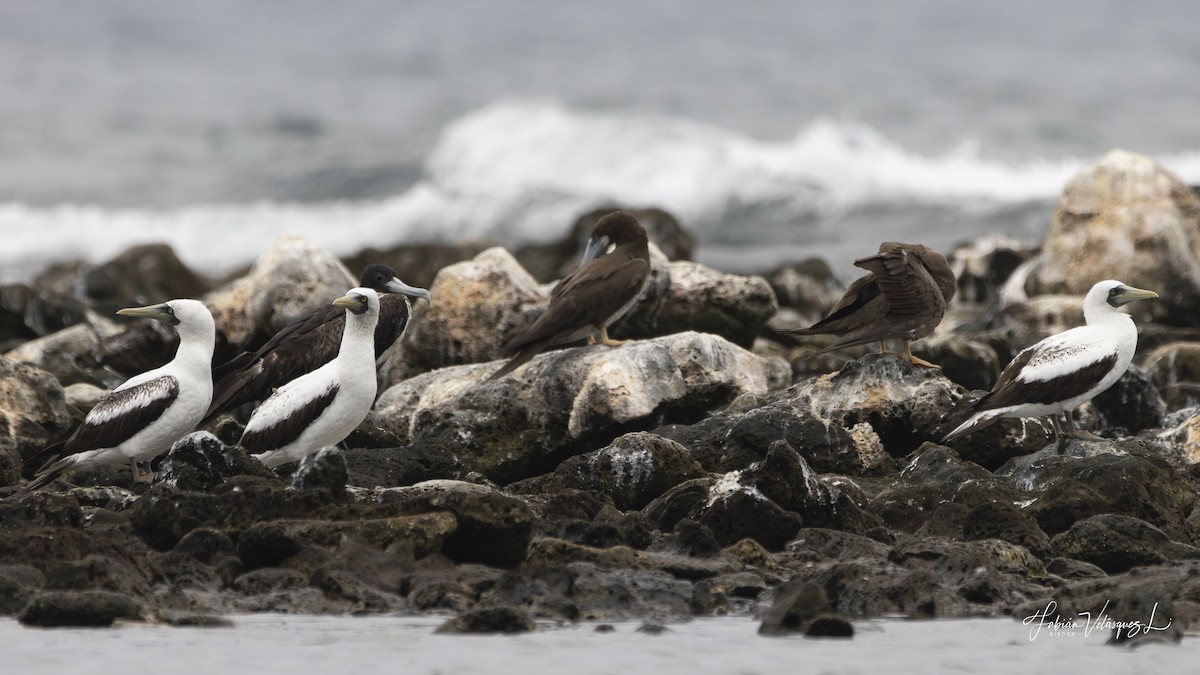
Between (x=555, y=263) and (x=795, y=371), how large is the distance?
1829 cm

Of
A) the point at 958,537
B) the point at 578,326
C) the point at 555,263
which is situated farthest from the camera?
the point at 555,263

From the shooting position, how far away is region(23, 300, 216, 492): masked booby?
11.9 metres

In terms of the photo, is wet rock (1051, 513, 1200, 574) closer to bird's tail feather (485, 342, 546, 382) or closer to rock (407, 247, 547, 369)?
bird's tail feather (485, 342, 546, 382)

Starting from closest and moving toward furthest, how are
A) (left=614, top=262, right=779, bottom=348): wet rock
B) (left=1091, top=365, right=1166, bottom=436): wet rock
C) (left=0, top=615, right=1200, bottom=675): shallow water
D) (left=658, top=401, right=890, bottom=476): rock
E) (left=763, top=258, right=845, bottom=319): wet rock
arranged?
(left=0, top=615, right=1200, bottom=675): shallow water → (left=658, top=401, right=890, bottom=476): rock → (left=1091, top=365, right=1166, bottom=436): wet rock → (left=614, top=262, right=779, bottom=348): wet rock → (left=763, top=258, right=845, bottom=319): wet rock

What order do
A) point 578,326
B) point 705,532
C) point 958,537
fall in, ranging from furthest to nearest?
point 578,326, point 958,537, point 705,532

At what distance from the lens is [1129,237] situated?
25359 millimetres

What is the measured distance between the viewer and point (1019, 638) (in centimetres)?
799

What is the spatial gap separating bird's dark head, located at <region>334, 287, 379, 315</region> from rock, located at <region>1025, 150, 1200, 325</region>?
15922mm

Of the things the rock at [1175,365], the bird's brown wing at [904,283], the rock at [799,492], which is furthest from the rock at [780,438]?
the rock at [1175,365]

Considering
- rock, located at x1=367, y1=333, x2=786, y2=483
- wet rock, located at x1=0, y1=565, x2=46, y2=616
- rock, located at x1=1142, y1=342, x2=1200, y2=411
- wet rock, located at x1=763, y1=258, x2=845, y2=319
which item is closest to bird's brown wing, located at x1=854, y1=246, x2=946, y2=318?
rock, located at x1=367, y1=333, x2=786, y2=483

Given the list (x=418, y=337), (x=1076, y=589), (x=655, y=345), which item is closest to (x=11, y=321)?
(x=418, y=337)

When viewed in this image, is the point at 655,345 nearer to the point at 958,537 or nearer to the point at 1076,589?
the point at 958,537

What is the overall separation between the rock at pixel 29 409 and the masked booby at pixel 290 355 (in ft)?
5.49

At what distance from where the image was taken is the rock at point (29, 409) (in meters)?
14.3
